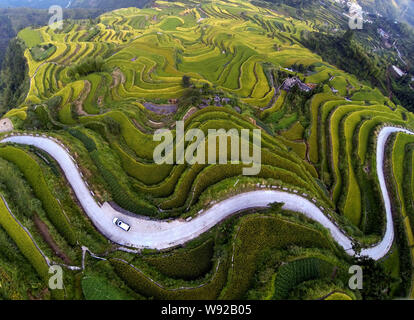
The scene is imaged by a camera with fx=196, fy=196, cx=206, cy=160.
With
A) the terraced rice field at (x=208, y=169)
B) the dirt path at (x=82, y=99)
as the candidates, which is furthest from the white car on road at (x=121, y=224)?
the dirt path at (x=82, y=99)

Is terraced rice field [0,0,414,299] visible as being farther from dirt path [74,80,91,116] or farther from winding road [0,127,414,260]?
winding road [0,127,414,260]

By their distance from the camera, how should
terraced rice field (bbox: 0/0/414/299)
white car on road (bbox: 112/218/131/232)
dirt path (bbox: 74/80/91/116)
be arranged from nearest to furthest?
1. terraced rice field (bbox: 0/0/414/299)
2. white car on road (bbox: 112/218/131/232)
3. dirt path (bbox: 74/80/91/116)

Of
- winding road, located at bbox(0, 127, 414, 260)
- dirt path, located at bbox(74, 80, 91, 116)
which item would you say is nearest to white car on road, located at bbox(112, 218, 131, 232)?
winding road, located at bbox(0, 127, 414, 260)

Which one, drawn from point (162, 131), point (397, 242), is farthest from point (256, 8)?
point (397, 242)

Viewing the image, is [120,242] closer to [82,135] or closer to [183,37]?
[82,135]

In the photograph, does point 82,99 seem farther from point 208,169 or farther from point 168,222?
point 168,222

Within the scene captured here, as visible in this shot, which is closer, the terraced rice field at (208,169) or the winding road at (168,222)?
the terraced rice field at (208,169)

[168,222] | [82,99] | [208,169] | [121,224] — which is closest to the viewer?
[121,224]

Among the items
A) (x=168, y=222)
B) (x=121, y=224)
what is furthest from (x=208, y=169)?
(x=121, y=224)

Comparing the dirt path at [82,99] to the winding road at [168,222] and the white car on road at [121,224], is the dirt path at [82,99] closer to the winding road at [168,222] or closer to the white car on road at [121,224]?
the winding road at [168,222]
